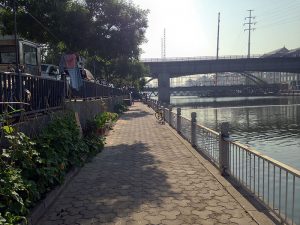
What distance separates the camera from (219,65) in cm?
7131

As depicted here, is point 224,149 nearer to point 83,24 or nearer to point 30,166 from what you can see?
point 30,166

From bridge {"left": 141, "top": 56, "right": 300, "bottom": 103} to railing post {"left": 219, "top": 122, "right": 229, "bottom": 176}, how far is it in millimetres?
64630

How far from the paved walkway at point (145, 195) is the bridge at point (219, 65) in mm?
63014

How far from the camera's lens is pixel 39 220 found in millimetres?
5176

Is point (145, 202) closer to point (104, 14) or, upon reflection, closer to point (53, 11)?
point (53, 11)

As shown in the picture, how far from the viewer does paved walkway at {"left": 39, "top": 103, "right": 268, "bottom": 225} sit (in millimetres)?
5238

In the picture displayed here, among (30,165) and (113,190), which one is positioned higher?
(30,165)

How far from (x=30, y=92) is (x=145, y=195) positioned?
12.4 feet

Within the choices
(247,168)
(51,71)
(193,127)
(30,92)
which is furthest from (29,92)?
(51,71)

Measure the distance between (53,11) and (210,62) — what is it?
5435cm

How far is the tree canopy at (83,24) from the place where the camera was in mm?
20500

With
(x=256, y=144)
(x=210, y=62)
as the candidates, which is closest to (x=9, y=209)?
(x=256, y=144)

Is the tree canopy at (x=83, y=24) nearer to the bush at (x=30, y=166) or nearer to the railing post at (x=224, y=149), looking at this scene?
the bush at (x=30, y=166)

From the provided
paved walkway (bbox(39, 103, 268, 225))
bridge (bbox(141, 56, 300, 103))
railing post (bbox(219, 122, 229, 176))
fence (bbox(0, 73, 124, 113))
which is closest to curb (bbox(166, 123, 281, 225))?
paved walkway (bbox(39, 103, 268, 225))
